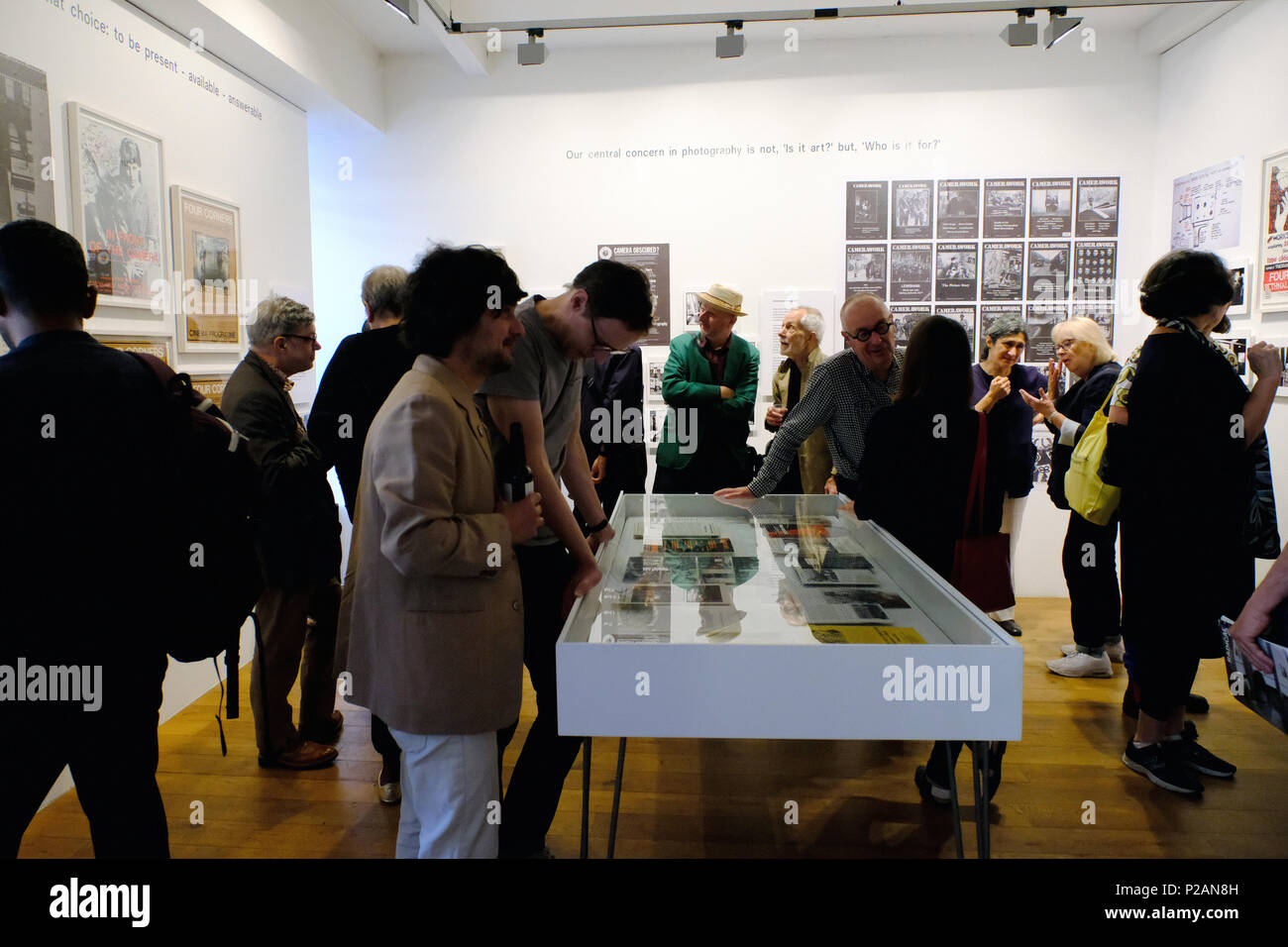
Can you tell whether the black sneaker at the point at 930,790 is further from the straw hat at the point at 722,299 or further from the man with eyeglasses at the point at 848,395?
the straw hat at the point at 722,299

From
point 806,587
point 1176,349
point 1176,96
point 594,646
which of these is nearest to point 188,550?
point 594,646

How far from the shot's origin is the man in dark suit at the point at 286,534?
2924mm

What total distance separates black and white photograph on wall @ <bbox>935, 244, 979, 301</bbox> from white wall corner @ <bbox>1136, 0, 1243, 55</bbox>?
4.71 ft

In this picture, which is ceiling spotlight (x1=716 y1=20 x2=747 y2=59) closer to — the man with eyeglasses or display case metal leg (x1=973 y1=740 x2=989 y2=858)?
the man with eyeglasses

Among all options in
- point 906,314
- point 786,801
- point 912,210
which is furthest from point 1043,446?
point 786,801

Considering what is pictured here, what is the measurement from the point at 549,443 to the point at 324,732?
1.85 m

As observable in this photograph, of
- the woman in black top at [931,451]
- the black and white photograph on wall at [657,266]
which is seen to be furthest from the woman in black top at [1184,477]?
the black and white photograph on wall at [657,266]

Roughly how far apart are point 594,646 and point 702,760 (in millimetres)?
1877

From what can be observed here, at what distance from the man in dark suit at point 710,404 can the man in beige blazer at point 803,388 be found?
171mm

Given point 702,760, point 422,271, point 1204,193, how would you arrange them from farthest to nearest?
point 1204,193 < point 702,760 < point 422,271

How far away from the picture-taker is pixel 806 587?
205 cm

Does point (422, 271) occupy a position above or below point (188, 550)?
above
